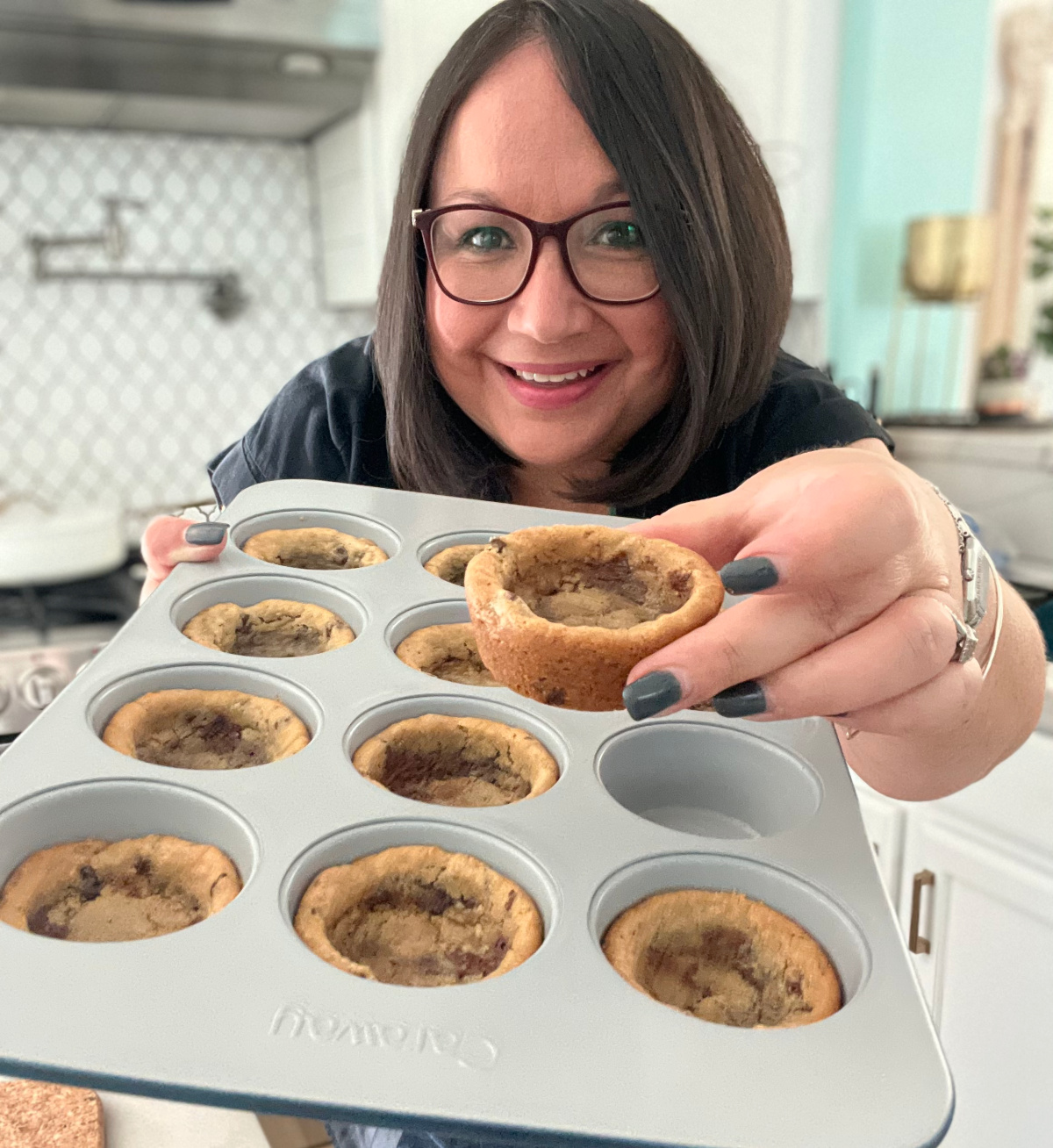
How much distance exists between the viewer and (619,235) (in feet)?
3.02

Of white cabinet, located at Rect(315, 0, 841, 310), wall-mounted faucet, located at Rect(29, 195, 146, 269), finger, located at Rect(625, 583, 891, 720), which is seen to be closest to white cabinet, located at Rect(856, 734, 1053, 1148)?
finger, located at Rect(625, 583, 891, 720)

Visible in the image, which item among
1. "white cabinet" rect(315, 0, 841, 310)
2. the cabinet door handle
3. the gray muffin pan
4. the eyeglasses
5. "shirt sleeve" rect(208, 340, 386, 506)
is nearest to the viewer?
the gray muffin pan

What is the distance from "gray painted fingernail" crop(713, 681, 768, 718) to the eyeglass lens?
505 mm

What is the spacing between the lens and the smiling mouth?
1.01 metres

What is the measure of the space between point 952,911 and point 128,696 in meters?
1.37

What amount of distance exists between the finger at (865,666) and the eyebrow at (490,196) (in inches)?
19.5

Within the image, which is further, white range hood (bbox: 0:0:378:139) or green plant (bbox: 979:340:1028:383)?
green plant (bbox: 979:340:1028:383)

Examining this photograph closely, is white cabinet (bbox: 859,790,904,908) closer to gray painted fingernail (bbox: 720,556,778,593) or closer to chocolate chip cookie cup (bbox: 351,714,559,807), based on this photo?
chocolate chip cookie cup (bbox: 351,714,559,807)

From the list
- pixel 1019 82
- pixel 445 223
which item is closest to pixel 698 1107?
pixel 445 223

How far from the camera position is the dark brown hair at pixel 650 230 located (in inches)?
34.3

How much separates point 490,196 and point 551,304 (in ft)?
0.39

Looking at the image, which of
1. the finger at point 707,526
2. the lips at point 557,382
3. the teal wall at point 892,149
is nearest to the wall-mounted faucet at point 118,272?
the teal wall at point 892,149

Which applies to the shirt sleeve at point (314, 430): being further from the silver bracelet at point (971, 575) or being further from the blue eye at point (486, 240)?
the silver bracelet at point (971, 575)

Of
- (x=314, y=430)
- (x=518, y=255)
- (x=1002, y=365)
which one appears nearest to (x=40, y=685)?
(x=314, y=430)
